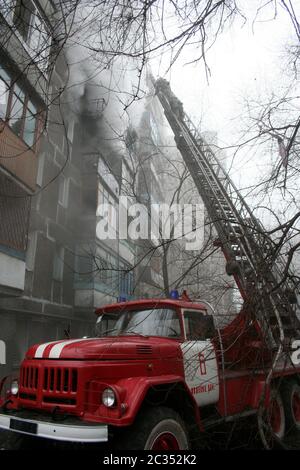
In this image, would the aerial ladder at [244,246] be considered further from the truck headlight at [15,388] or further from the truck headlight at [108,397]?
the truck headlight at [15,388]

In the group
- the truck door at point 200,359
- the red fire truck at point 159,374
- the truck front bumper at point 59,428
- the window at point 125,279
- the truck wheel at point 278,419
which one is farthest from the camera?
the truck wheel at point 278,419

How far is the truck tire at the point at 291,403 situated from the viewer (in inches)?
275

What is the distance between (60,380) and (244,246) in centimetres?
328

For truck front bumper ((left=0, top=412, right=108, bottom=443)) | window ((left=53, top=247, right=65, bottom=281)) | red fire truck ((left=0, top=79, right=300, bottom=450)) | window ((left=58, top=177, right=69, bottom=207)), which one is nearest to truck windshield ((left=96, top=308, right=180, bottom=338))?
red fire truck ((left=0, top=79, right=300, bottom=450))

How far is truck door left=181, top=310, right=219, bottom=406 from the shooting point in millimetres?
5227

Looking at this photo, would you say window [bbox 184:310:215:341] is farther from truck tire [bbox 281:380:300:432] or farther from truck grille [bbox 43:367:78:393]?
truck tire [bbox 281:380:300:432]

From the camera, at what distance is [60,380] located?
4.35 m

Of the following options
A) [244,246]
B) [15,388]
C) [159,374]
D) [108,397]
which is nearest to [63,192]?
[244,246]

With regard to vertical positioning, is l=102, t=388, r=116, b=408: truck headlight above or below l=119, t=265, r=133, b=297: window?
below

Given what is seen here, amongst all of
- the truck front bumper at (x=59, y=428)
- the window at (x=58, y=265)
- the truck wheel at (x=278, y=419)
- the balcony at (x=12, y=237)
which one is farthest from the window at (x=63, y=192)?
the truck front bumper at (x=59, y=428)

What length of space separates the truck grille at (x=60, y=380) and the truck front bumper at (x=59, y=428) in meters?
0.30
